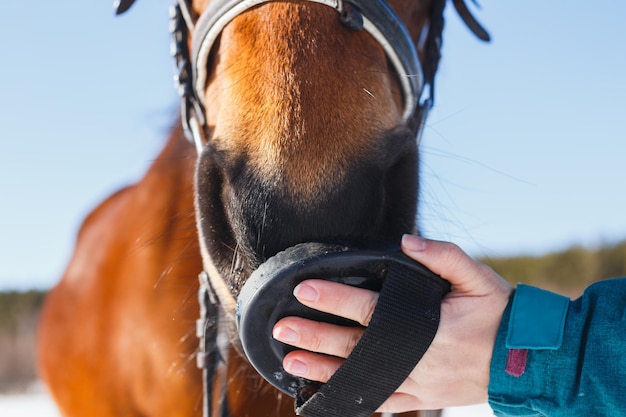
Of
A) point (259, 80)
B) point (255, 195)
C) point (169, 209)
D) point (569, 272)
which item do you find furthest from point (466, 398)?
point (569, 272)

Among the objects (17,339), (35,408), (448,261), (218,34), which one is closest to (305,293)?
(448,261)

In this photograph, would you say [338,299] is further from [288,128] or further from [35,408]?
[35,408]

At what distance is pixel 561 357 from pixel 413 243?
0.34m

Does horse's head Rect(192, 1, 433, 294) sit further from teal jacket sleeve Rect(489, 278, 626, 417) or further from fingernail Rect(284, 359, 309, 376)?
teal jacket sleeve Rect(489, 278, 626, 417)

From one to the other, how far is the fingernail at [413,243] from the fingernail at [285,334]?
26 centimetres

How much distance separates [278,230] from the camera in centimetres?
115

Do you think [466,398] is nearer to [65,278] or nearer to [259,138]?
[259,138]

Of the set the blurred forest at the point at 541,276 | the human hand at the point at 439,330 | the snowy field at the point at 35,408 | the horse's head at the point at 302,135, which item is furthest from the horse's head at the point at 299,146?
the blurred forest at the point at 541,276

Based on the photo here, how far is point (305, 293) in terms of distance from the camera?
3.67ft

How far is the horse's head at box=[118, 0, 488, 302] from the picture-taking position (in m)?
1.16

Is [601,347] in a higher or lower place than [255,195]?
lower

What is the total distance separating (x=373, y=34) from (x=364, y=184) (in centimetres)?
41

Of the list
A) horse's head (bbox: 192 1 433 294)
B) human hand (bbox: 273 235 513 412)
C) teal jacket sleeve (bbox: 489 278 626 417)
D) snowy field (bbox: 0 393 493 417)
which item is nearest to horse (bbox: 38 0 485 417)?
horse's head (bbox: 192 1 433 294)

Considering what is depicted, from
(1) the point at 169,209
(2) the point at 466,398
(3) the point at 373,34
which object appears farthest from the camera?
(1) the point at 169,209
